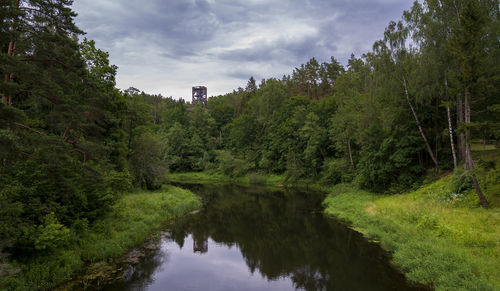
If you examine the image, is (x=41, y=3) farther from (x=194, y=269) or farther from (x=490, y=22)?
(x=490, y=22)

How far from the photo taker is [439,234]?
15102 millimetres

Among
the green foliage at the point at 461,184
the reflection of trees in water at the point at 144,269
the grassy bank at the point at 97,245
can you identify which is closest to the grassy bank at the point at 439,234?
the green foliage at the point at 461,184

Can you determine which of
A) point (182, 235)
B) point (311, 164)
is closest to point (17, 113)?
point (182, 235)

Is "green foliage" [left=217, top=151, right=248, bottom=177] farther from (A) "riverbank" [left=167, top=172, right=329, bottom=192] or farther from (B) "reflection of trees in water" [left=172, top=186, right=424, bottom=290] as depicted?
(B) "reflection of trees in water" [left=172, top=186, right=424, bottom=290]

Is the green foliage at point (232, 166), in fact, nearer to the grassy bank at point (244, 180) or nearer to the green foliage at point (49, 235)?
the grassy bank at point (244, 180)

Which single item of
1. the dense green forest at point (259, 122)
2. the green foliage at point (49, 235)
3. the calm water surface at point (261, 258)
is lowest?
the calm water surface at point (261, 258)

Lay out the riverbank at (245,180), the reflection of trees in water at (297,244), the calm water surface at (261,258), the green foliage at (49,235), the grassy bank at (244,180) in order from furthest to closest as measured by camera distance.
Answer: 1. the grassy bank at (244,180)
2. the riverbank at (245,180)
3. the reflection of trees in water at (297,244)
4. the calm water surface at (261,258)
5. the green foliage at (49,235)

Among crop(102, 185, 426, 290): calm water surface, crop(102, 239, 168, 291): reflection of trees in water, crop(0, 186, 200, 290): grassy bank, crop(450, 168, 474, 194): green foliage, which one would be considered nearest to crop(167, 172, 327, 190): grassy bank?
crop(0, 186, 200, 290): grassy bank

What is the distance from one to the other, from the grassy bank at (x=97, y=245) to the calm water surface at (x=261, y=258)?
1.52 metres

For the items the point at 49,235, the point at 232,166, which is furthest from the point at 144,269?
the point at 232,166

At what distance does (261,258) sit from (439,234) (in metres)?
9.50

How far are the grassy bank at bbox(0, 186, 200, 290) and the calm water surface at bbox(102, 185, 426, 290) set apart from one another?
152 centimetres

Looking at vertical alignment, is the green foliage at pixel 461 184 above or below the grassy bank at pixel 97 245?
above

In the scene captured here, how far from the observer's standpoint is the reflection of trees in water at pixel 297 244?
1373 centimetres
